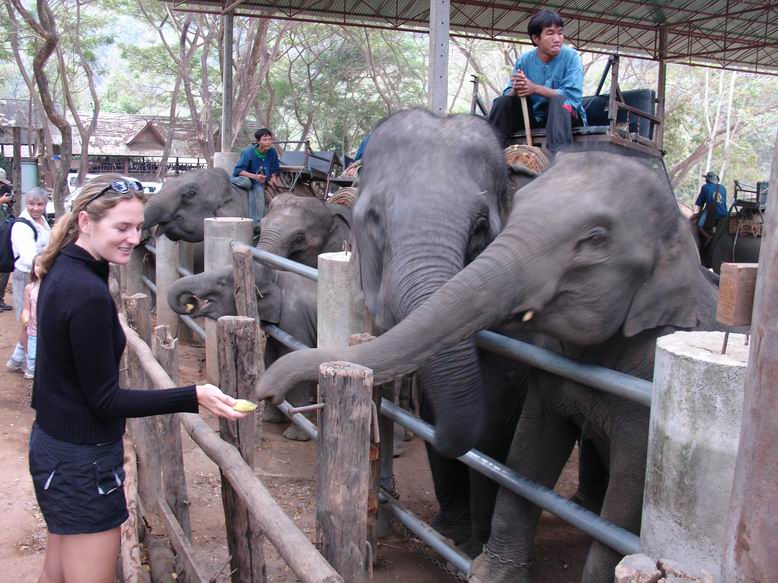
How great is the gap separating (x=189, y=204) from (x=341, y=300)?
15.3ft

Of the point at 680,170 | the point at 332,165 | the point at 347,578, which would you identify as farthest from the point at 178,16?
the point at 347,578

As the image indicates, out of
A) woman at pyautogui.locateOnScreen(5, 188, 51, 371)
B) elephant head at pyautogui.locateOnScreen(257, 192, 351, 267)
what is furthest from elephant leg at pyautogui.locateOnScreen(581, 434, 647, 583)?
woman at pyautogui.locateOnScreen(5, 188, 51, 371)

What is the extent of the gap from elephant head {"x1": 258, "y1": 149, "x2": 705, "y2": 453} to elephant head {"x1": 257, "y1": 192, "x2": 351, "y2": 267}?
13.4 ft

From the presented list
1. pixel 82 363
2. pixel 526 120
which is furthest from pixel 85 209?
pixel 526 120

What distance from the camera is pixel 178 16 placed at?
2208 cm

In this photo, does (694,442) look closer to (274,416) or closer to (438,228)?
(438,228)

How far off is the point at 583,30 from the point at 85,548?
606 inches

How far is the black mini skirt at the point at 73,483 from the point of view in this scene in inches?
90.8

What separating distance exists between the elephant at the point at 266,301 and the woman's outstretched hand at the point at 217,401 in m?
3.31

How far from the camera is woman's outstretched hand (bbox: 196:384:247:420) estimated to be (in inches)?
89.4

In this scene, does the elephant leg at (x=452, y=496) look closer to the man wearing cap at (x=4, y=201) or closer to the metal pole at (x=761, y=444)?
the metal pole at (x=761, y=444)

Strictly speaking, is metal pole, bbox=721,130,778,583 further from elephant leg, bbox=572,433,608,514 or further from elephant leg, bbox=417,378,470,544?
elephant leg, bbox=417,378,470,544

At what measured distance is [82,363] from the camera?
2189 millimetres

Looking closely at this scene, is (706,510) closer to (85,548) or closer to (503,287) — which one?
(503,287)
